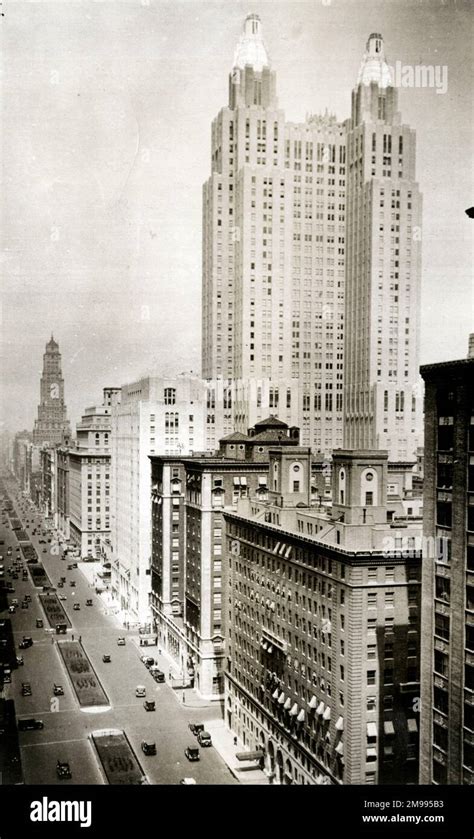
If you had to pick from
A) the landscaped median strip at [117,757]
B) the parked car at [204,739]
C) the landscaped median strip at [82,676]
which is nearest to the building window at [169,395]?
the landscaped median strip at [82,676]

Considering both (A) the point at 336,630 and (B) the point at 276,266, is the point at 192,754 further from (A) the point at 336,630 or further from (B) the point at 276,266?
(B) the point at 276,266

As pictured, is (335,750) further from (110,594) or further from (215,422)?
(110,594)

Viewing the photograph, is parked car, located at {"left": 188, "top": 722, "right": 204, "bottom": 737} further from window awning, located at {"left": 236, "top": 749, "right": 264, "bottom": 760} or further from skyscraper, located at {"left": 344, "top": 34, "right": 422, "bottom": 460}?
skyscraper, located at {"left": 344, "top": 34, "right": 422, "bottom": 460}

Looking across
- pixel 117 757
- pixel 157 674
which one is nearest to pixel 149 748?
pixel 117 757

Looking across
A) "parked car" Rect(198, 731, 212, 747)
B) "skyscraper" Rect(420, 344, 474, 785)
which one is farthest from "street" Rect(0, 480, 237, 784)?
"skyscraper" Rect(420, 344, 474, 785)

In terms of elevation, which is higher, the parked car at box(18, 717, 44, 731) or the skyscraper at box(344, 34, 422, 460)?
the skyscraper at box(344, 34, 422, 460)

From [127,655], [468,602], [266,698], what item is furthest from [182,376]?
[468,602]
